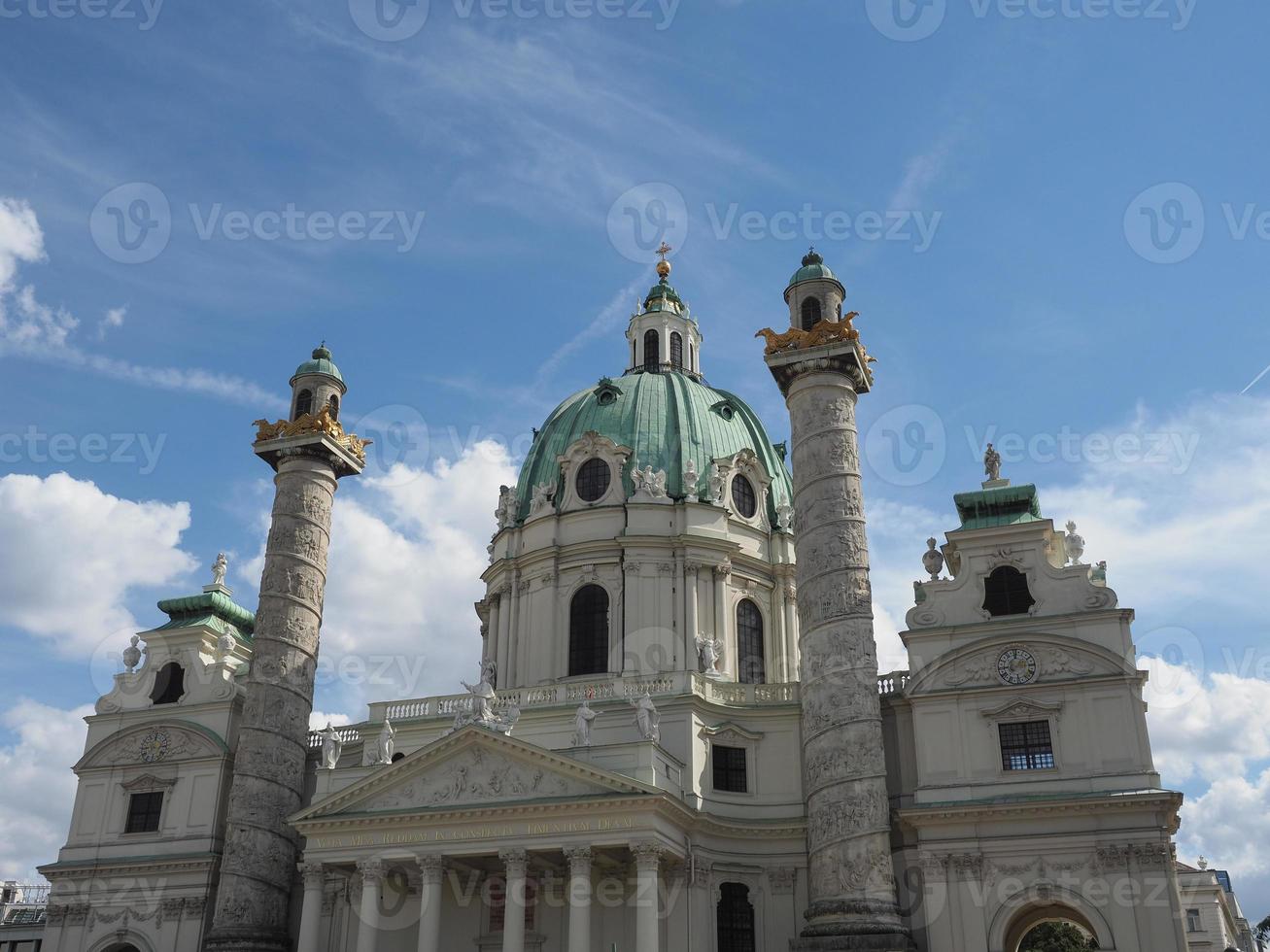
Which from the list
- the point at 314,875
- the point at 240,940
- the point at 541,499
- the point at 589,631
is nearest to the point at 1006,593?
the point at 589,631

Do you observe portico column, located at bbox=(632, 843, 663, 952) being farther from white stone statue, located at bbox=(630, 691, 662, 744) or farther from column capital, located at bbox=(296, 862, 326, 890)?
column capital, located at bbox=(296, 862, 326, 890)

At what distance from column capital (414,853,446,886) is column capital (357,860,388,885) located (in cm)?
129

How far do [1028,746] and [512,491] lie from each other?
23861 millimetres

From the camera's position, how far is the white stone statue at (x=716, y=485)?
47.3 m

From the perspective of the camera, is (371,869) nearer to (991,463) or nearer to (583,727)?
(583,727)

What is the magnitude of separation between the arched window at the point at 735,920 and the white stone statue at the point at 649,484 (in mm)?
15498

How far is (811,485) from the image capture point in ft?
119

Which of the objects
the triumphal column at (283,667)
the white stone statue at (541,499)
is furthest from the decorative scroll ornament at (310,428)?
the white stone statue at (541,499)

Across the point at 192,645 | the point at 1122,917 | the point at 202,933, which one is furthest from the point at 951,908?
the point at 192,645

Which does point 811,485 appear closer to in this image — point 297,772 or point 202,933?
point 297,772

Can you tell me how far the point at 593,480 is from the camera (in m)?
48.2

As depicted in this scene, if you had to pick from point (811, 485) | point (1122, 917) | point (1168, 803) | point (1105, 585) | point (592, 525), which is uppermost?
point (592, 525)

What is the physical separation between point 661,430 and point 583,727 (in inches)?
669

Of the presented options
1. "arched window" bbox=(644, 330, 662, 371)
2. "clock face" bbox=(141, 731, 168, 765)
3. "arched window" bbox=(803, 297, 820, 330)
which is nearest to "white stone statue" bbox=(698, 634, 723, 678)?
"arched window" bbox=(803, 297, 820, 330)
